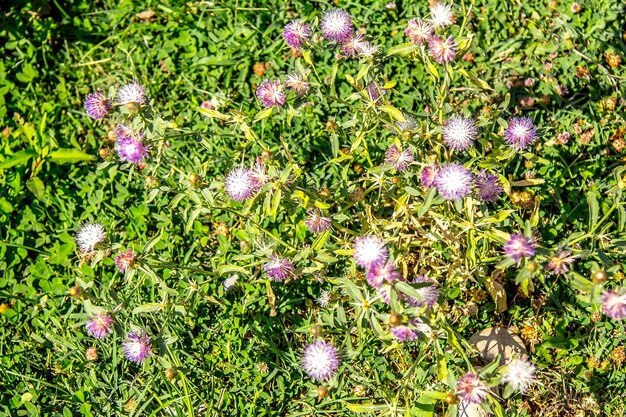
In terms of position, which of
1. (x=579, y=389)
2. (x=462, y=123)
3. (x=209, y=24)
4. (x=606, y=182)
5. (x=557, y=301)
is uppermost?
(x=462, y=123)

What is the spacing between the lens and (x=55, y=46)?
3.88 metres

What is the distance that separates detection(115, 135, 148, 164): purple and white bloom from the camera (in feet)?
8.21

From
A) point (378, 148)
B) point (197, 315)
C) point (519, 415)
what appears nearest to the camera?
point (519, 415)

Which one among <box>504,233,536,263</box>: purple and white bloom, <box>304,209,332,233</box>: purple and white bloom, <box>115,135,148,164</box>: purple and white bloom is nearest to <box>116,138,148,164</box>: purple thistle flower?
<box>115,135,148,164</box>: purple and white bloom

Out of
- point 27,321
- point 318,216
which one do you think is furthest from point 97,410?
point 318,216

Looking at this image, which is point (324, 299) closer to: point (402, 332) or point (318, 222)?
point (318, 222)

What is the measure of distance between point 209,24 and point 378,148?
1187mm

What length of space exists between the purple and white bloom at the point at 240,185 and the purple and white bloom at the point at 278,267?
30 centimetres

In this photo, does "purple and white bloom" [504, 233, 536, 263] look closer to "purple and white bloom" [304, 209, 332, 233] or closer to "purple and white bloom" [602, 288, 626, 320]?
"purple and white bloom" [602, 288, 626, 320]

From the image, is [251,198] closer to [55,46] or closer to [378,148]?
[378,148]

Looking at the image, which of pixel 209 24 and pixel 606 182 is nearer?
pixel 606 182

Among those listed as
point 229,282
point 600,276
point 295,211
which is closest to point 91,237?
point 229,282

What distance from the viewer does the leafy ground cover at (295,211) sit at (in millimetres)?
2627

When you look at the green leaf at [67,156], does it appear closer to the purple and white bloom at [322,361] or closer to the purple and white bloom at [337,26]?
the purple and white bloom at [337,26]
